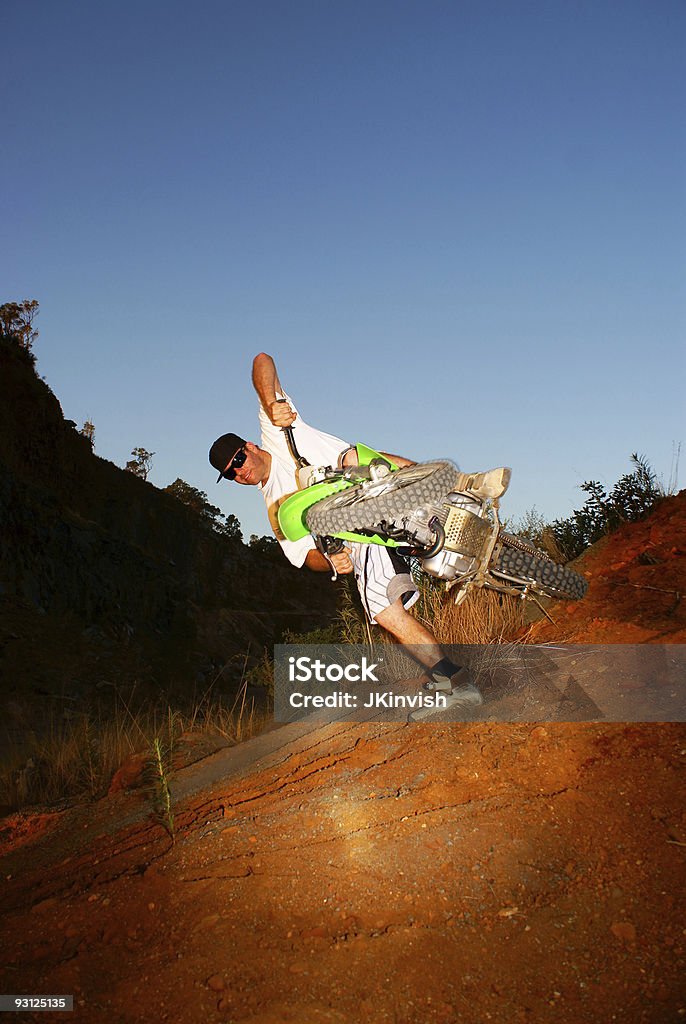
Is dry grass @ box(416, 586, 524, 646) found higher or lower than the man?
lower

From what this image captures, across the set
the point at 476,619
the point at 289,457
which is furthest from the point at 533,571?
the point at 476,619

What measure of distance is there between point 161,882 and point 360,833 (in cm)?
109

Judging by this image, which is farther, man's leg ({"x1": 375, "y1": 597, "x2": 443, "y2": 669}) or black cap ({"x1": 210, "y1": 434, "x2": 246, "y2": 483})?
man's leg ({"x1": 375, "y1": 597, "x2": 443, "y2": 669})

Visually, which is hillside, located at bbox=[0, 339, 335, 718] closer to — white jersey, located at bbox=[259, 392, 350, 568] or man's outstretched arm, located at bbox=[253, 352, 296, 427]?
white jersey, located at bbox=[259, 392, 350, 568]

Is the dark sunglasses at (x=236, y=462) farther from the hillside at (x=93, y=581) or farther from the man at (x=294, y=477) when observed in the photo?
the hillside at (x=93, y=581)

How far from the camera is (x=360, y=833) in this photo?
430 cm

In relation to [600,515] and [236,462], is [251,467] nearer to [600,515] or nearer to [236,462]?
[236,462]

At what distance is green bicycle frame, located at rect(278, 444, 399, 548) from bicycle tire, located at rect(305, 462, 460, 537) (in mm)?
106

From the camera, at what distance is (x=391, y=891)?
12.3 feet

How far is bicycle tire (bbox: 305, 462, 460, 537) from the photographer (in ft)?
12.4

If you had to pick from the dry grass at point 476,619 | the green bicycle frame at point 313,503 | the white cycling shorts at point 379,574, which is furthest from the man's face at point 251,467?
the dry grass at point 476,619
